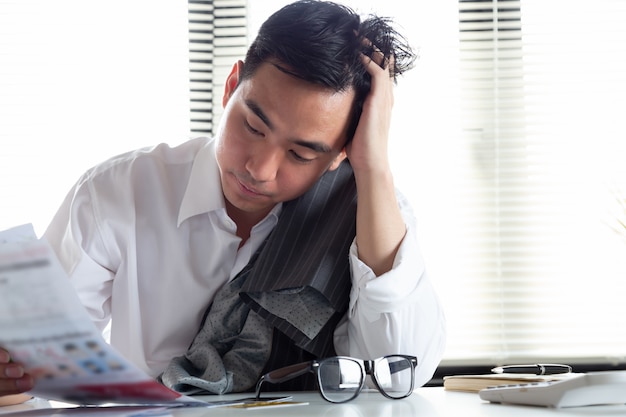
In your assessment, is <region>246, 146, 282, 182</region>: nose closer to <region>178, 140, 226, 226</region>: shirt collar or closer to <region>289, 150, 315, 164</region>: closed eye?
<region>289, 150, 315, 164</region>: closed eye

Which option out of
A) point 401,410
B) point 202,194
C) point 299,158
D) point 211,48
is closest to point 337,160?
point 299,158

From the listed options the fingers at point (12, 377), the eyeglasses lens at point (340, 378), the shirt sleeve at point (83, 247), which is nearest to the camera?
the fingers at point (12, 377)

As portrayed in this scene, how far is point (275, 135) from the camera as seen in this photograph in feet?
3.95

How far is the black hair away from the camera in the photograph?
124 cm

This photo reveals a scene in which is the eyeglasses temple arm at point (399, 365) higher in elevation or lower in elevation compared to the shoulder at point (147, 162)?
lower

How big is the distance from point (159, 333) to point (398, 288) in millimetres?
472

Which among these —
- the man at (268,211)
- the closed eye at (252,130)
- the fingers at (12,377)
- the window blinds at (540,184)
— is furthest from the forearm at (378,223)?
the window blinds at (540,184)

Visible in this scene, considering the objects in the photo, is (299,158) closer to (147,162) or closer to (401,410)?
(147,162)

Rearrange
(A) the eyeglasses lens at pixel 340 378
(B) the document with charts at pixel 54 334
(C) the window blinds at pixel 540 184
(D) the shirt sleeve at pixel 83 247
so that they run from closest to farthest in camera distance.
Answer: (B) the document with charts at pixel 54 334 → (A) the eyeglasses lens at pixel 340 378 → (D) the shirt sleeve at pixel 83 247 → (C) the window blinds at pixel 540 184

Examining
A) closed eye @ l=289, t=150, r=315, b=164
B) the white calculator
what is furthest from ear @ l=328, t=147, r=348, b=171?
the white calculator

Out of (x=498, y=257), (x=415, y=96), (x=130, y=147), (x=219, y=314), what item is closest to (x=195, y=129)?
(x=130, y=147)

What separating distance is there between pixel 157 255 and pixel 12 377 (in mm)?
513

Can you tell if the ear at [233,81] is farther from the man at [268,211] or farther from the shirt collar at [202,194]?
the shirt collar at [202,194]

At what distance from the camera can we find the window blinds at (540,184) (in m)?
2.45
